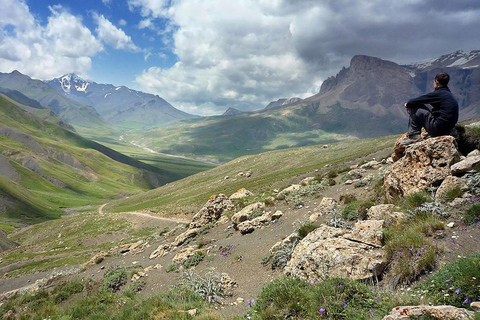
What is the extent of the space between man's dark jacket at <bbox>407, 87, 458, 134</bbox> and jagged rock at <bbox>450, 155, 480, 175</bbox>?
6.57 ft

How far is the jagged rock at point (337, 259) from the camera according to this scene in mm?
7961

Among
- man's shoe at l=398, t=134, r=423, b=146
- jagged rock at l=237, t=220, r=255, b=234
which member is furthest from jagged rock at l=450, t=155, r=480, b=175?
jagged rock at l=237, t=220, r=255, b=234

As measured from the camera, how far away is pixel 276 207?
22.5 metres

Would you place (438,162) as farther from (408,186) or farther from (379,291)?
(379,291)

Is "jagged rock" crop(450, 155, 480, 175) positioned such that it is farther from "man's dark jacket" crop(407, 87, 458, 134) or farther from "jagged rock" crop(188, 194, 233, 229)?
"jagged rock" crop(188, 194, 233, 229)

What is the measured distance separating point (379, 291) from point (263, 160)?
351ft

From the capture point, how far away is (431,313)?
468cm

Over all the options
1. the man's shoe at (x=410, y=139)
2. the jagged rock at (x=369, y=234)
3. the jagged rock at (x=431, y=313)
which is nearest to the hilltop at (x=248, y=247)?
the jagged rock at (x=369, y=234)

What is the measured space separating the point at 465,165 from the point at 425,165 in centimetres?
169

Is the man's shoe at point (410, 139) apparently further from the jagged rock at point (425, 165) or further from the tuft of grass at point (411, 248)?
the tuft of grass at point (411, 248)

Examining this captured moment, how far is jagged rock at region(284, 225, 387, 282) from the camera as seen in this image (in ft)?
26.1

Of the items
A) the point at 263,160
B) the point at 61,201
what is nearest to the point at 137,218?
the point at 263,160

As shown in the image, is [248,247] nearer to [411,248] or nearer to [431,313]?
[411,248]

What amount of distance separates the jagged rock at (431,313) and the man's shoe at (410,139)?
36.8 feet
